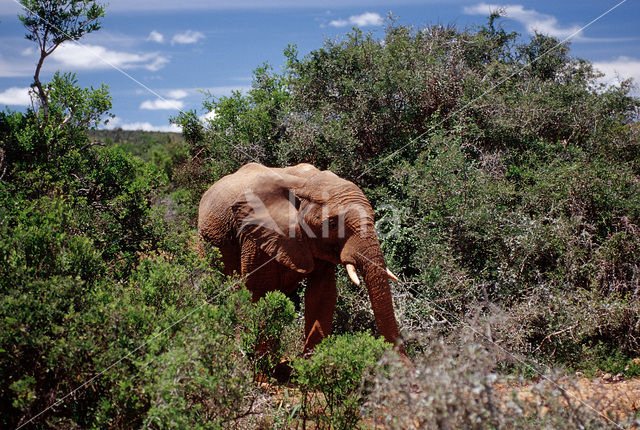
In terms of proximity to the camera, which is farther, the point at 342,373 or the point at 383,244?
the point at 383,244

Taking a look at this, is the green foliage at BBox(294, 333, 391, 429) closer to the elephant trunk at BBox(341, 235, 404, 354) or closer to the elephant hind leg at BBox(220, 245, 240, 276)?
the elephant trunk at BBox(341, 235, 404, 354)

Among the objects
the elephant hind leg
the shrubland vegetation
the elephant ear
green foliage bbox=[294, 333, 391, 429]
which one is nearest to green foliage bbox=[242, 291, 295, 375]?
the shrubland vegetation

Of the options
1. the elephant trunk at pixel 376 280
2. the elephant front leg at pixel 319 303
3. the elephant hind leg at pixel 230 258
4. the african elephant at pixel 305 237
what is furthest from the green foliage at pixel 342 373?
the elephant hind leg at pixel 230 258

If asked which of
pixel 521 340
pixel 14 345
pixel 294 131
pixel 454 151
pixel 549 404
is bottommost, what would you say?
pixel 521 340

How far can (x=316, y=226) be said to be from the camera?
256 inches

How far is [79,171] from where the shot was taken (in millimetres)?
8508

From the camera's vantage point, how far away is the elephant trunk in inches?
238

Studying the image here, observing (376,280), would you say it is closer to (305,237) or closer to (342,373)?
(305,237)

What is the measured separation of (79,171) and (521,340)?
24.4 feet

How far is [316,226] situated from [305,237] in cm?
22

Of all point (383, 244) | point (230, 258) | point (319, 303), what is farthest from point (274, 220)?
point (383, 244)

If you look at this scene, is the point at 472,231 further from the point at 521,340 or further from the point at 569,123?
the point at 569,123

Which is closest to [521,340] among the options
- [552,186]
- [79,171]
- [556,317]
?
[556,317]

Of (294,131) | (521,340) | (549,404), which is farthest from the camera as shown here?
(294,131)
